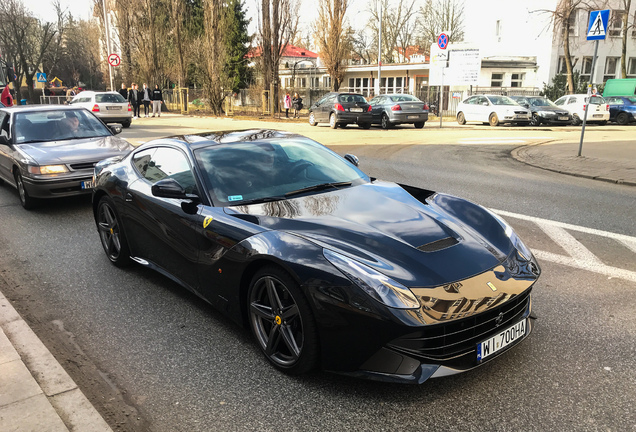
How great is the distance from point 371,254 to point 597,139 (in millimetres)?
17455

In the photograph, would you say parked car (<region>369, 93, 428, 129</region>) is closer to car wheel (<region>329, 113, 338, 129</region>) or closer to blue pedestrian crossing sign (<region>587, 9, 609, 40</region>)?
car wheel (<region>329, 113, 338, 129</region>)

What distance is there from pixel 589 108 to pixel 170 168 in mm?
26289

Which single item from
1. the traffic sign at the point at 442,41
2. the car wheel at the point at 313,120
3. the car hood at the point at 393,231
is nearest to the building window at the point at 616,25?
the traffic sign at the point at 442,41

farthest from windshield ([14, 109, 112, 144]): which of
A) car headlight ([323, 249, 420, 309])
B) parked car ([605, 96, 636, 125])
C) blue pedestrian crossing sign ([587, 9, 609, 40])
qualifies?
parked car ([605, 96, 636, 125])

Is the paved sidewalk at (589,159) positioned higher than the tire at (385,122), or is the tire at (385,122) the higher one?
the tire at (385,122)

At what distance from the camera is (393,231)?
3311 mm

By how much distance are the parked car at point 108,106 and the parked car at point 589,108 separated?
2178cm

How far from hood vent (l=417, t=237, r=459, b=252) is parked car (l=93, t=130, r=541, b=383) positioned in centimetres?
1

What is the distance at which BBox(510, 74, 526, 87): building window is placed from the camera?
40438 millimetres

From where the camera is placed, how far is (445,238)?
10.8 ft

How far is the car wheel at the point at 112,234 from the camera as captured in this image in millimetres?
5066

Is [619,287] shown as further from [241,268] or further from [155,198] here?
[155,198]

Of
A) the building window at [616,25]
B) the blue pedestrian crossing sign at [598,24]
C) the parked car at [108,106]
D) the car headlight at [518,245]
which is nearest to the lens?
the car headlight at [518,245]

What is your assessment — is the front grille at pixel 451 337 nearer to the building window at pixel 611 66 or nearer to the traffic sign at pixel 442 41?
the traffic sign at pixel 442 41
